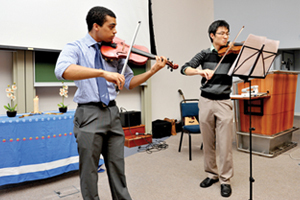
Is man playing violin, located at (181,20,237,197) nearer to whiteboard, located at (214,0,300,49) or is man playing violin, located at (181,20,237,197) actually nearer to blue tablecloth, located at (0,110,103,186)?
blue tablecloth, located at (0,110,103,186)

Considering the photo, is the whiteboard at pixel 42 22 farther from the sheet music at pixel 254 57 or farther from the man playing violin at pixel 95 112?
the sheet music at pixel 254 57

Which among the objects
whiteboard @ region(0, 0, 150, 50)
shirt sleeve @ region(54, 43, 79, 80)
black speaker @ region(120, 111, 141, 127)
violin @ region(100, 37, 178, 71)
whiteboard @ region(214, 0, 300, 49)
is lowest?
black speaker @ region(120, 111, 141, 127)

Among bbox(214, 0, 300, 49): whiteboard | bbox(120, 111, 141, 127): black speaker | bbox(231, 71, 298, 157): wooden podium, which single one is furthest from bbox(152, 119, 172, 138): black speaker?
bbox(214, 0, 300, 49): whiteboard

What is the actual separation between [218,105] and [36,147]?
1.79 meters

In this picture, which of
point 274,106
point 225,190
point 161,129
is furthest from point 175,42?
point 225,190

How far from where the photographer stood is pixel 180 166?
2887 millimetres

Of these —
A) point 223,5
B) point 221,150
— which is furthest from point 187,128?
point 223,5

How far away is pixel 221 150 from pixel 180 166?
858 mm

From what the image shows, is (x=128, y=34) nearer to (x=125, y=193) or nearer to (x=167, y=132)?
(x=167, y=132)

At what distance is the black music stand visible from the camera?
1805 mm

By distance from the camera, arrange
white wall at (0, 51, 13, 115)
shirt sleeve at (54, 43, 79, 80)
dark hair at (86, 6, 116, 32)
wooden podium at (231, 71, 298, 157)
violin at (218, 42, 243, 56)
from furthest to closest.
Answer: wooden podium at (231, 71, 298, 157) → white wall at (0, 51, 13, 115) → violin at (218, 42, 243, 56) → dark hair at (86, 6, 116, 32) → shirt sleeve at (54, 43, 79, 80)

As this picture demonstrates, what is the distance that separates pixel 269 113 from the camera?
3.23 m

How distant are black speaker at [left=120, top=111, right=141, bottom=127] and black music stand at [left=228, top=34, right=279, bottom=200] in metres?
2.36

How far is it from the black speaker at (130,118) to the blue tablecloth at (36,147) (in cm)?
146
